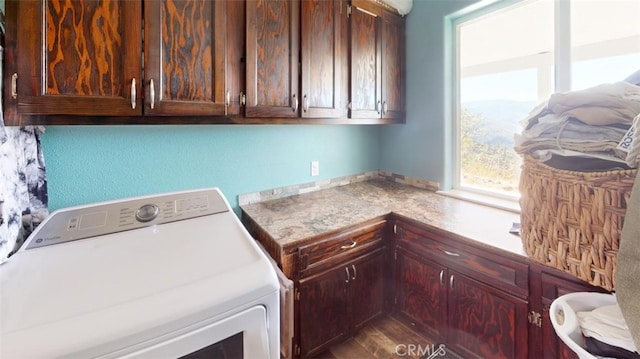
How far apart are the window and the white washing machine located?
5.74 ft

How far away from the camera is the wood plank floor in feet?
5.34

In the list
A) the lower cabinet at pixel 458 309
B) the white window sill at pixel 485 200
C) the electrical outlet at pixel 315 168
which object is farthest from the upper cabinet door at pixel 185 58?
the white window sill at pixel 485 200

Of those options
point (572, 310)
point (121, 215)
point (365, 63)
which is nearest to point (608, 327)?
point (572, 310)

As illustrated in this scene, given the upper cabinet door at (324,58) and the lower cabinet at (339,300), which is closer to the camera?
the lower cabinet at (339,300)

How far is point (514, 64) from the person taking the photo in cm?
177

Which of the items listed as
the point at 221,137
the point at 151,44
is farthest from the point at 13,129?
the point at 221,137

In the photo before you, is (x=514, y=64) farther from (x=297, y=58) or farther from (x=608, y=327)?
(x=608, y=327)

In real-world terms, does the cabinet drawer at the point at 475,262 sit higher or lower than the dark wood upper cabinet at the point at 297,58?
lower

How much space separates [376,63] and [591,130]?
5.00 feet

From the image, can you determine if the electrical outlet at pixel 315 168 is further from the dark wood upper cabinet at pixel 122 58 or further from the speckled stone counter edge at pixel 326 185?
the dark wood upper cabinet at pixel 122 58

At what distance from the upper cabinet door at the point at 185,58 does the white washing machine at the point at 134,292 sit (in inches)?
21.5

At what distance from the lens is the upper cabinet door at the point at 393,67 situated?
6.93 feet

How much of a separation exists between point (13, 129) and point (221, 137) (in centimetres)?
90

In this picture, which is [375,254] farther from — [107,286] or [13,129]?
[13,129]
